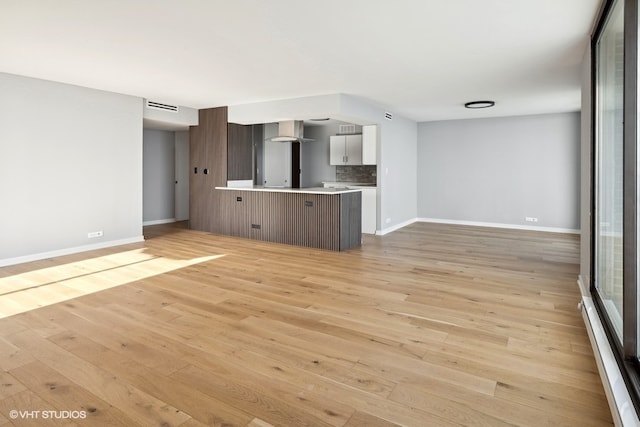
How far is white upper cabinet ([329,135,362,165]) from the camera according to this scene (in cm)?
880

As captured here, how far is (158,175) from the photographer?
8797 mm

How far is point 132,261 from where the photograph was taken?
5.10m

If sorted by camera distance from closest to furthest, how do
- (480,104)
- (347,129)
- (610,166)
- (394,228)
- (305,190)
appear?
(610,166) < (305,190) < (480,104) < (394,228) < (347,129)

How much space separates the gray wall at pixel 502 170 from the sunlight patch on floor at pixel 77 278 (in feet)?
19.1

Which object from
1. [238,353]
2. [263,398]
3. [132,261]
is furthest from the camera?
[132,261]

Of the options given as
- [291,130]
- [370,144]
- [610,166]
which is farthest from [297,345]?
[370,144]

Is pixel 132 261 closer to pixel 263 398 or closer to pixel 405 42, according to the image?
pixel 263 398

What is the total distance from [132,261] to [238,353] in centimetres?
327

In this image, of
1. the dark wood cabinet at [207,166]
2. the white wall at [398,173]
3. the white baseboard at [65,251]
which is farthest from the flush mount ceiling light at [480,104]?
the white baseboard at [65,251]

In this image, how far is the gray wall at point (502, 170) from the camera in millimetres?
7688

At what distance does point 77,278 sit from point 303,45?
11.6ft

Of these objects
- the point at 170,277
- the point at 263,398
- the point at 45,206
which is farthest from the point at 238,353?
the point at 45,206

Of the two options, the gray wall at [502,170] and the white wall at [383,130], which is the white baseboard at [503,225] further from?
the white wall at [383,130]

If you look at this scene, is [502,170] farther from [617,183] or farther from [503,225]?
[617,183]
